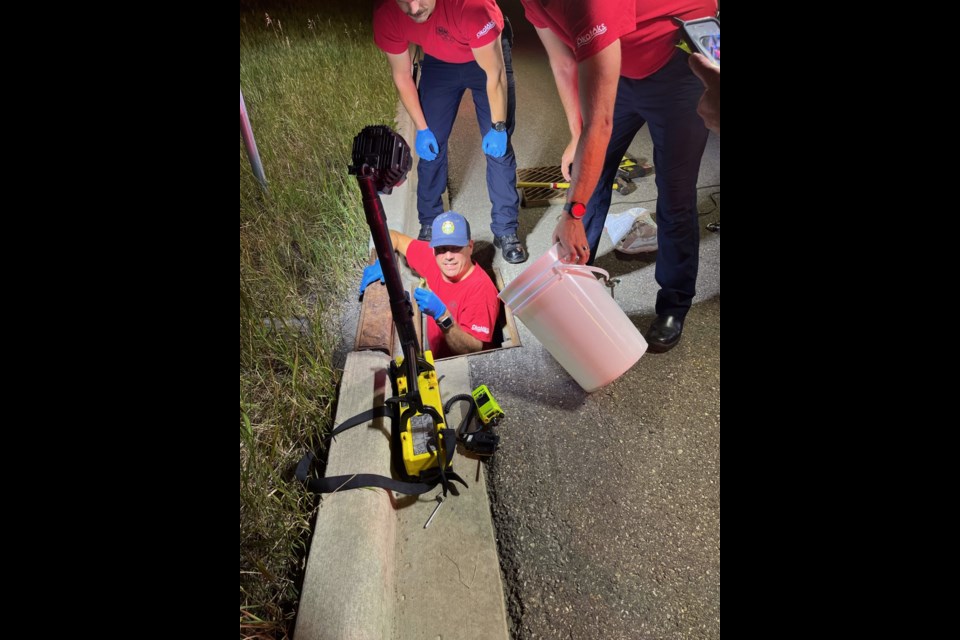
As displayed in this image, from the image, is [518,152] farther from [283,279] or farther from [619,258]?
[283,279]

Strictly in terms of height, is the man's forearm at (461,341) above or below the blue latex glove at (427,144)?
below

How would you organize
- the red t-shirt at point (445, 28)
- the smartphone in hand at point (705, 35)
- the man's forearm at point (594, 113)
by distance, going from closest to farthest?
the smartphone in hand at point (705, 35) → the man's forearm at point (594, 113) → the red t-shirt at point (445, 28)

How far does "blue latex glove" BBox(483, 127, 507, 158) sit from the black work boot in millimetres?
538

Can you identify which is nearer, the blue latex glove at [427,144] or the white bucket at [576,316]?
the white bucket at [576,316]

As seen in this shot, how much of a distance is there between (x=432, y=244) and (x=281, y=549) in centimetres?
130

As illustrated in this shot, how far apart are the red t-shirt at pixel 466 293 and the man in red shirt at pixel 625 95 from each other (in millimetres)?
633

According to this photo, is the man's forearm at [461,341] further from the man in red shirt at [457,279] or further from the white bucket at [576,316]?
the white bucket at [576,316]

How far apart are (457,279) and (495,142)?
0.68m

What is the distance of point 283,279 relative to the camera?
Result: 86.0 inches

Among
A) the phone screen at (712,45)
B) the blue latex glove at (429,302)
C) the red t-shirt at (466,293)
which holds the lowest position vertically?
the red t-shirt at (466,293)

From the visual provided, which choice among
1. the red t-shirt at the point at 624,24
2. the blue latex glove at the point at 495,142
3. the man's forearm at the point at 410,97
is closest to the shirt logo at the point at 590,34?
the red t-shirt at the point at 624,24

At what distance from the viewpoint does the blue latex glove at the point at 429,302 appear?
173 centimetres

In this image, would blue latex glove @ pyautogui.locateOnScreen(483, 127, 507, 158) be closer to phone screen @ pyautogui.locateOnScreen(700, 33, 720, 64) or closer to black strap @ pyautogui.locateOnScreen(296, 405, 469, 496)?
phone screen @ pyautogui.locateOnScreen(700, 33, 720, 64)
